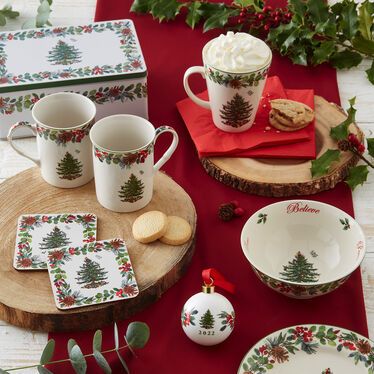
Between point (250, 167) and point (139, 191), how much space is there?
9.0 inches

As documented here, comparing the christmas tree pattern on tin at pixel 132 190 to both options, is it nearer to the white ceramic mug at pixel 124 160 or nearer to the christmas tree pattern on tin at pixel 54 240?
the white ceramic mug at pixel 124 160

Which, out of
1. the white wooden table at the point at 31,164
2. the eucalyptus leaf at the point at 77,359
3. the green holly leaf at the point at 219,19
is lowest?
the white wooden table at the point at 31,164

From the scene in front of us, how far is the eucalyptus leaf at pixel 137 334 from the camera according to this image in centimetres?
107

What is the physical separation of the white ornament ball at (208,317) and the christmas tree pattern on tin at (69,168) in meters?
0.32

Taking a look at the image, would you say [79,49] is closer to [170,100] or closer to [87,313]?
[170,100]

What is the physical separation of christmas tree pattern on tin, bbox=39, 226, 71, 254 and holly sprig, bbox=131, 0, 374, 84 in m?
0.65

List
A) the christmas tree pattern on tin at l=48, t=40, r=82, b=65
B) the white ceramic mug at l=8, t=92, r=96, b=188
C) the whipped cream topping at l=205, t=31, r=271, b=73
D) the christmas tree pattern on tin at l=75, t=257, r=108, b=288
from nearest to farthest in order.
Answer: the christmas tree pattern on tin at l=75, t=257, r=108, b=288 < the white ceramic mug at l=8, t=92, r=96, b=188 < the whipped cream topping at l=205, t=31, r=271, b=73 < the christmas tree pattern on tin at l=48, t=40, r=82, b=65

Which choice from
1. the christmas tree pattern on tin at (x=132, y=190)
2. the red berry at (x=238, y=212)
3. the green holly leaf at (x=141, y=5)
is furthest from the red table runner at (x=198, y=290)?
the green holly leaf at (x=141, y=5)

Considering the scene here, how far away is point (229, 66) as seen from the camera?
1345 mm

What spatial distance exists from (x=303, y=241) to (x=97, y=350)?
384 millimetres

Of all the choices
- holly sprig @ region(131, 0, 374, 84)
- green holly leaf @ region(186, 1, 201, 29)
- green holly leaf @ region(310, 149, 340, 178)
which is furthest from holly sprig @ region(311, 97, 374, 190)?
green holly leaf @ region(186, 1, 201, 29)

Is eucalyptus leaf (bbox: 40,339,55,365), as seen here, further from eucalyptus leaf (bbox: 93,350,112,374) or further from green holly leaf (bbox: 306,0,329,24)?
green holly leaf (bbox: 306,0,329,24)

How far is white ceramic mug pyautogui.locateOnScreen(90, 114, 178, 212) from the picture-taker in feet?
3.92

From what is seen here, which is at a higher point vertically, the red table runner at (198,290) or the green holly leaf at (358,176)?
the green holly leaf at (358,176)
